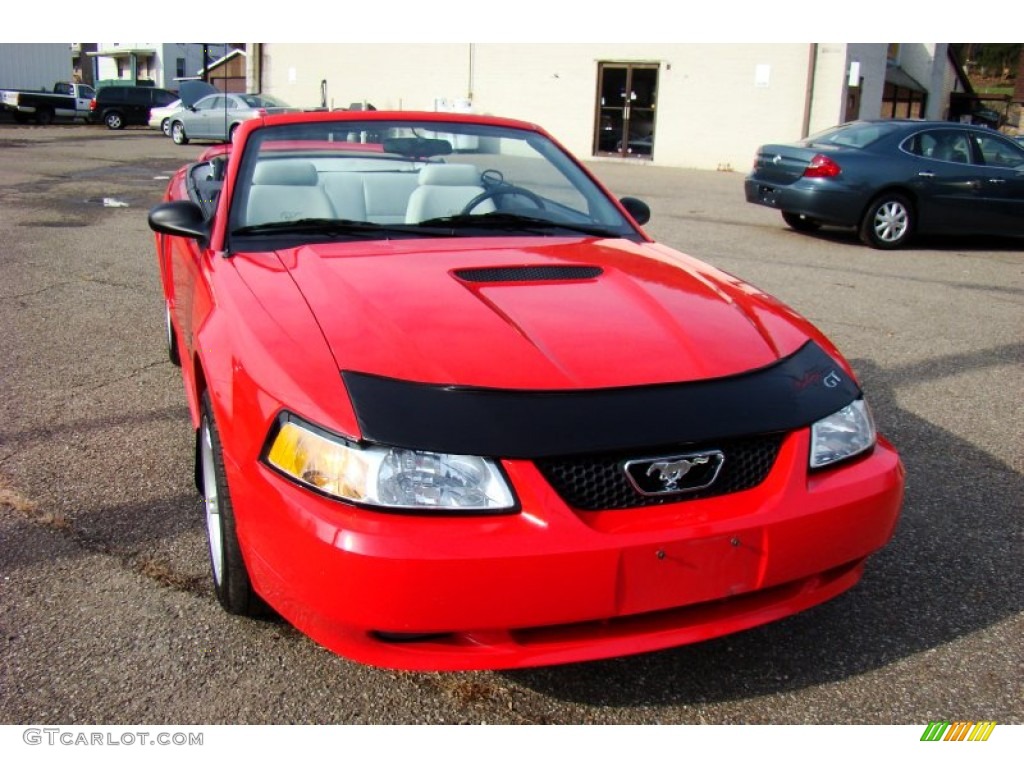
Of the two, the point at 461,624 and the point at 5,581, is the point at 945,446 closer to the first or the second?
the point at 461,624

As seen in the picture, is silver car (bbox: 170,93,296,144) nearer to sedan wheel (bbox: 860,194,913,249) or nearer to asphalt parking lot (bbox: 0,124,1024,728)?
sedan wheel (bbox: 860,194,913,249)

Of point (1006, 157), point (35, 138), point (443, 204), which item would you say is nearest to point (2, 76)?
point (35, 138)

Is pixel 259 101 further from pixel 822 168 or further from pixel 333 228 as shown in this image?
pixel 333 228

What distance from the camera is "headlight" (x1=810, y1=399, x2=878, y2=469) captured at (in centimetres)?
236

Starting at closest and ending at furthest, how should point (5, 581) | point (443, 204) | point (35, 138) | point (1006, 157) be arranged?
point (5, 581) < point (443, 204) < point (1006, 157) < point (35, 138)

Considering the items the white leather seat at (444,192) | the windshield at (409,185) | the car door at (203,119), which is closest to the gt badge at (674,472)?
the windshield at (409,185)

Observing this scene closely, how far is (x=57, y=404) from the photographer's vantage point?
4480 millimetres

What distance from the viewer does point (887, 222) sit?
10383 millimetres

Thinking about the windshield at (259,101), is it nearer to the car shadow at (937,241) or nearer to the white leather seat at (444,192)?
the car shadow at (937,241)

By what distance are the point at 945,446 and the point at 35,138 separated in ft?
91.7

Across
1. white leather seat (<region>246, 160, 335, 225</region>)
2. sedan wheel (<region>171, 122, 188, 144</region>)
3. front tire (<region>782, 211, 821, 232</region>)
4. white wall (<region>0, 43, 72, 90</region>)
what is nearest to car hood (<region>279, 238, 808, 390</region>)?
white leather seat (<region>246, 160, 335, 225</region>)

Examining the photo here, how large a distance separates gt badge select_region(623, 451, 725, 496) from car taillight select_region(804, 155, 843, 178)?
8892 millimetres

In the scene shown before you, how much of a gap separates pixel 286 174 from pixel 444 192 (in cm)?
59

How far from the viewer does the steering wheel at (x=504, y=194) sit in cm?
362
